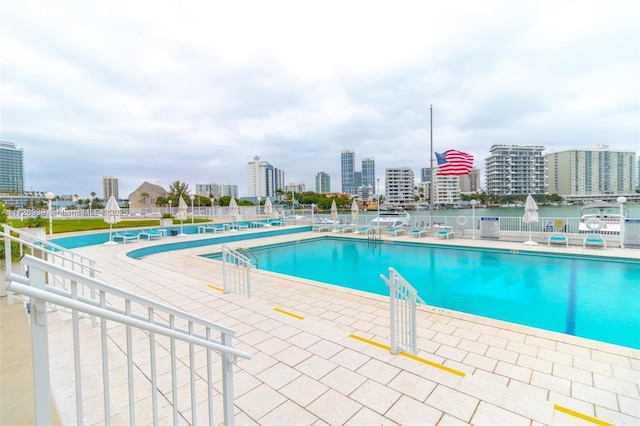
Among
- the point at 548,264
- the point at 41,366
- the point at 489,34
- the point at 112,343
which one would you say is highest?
the point at 489,34

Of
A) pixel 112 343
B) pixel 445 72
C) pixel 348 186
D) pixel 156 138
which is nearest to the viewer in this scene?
pixel 112 343

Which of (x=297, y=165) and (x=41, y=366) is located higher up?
(x=297, y=165)

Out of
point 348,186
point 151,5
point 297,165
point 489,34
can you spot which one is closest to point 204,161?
point 297,165

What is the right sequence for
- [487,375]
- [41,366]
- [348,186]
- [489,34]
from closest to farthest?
[41,366] < [487,375] < [489,34] < [348,186]

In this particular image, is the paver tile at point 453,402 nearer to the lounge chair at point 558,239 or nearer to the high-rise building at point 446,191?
the lounge chair at point 558,239

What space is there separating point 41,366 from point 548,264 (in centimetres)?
1236

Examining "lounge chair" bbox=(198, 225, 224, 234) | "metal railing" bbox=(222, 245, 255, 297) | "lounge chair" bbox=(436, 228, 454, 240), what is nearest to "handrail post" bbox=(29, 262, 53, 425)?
"metal railing" bbox=(222, 245, 255, 297)

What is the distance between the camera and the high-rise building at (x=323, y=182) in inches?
4852

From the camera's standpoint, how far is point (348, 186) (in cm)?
11662

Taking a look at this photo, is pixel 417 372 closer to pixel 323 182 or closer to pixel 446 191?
pixel 446 191

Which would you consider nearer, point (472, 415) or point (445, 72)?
point (472, 415)

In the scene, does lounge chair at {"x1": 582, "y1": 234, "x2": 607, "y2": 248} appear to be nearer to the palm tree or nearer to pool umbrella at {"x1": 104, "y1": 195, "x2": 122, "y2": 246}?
pool umbrella at {"x1": 104, "y1": 195, "x2": 122, "y2": 246}

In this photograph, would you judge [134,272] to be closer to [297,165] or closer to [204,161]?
[204,161]

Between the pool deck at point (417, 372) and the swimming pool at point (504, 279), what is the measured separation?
1969mm
